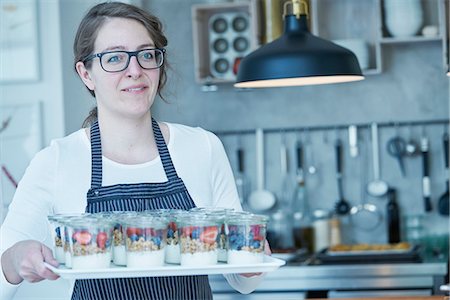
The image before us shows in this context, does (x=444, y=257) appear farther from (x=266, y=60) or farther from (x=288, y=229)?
(x=266, y=60)

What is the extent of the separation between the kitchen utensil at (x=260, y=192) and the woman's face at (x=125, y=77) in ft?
10.2

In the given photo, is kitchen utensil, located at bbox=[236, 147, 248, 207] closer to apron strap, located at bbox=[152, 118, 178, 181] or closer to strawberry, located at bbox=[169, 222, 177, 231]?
apron strap, located at bbox=[152, 118, 178, 181]

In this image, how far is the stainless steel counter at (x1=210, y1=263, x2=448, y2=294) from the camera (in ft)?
14.2

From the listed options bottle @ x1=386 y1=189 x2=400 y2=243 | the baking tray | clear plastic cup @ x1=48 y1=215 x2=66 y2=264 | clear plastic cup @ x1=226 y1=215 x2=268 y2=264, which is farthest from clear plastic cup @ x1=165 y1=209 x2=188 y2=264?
bottle @ x1=386 y1=189 x2=400 y2=243

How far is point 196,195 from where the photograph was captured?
2215mm

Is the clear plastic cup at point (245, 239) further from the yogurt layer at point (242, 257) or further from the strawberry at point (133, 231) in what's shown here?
the strawberry at point (133, 231)

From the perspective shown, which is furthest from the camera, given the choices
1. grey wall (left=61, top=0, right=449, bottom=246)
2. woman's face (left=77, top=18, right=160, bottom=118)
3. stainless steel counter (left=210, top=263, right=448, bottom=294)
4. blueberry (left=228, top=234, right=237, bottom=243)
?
grey wall (left=61, top=0, right=449, bottom=246)

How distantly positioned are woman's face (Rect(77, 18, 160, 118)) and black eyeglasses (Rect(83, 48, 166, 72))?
0.03 feet

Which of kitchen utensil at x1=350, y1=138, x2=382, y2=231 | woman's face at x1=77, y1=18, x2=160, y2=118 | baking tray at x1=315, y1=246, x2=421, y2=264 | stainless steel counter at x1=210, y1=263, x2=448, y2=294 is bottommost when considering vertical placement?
stainless steel counter at x1=210, y1=263, x2=448, y2=294

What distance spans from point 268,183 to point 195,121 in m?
0.57

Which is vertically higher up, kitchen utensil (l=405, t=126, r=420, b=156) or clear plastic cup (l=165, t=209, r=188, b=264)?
kitchen utensil (l=405, t=126, r=420, b=156)

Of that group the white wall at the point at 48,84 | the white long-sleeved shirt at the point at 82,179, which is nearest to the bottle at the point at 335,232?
the white wall at the point at 48,84

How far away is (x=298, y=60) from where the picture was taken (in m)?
3.00

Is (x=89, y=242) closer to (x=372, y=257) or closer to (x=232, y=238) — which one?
(x=232, y=238)
